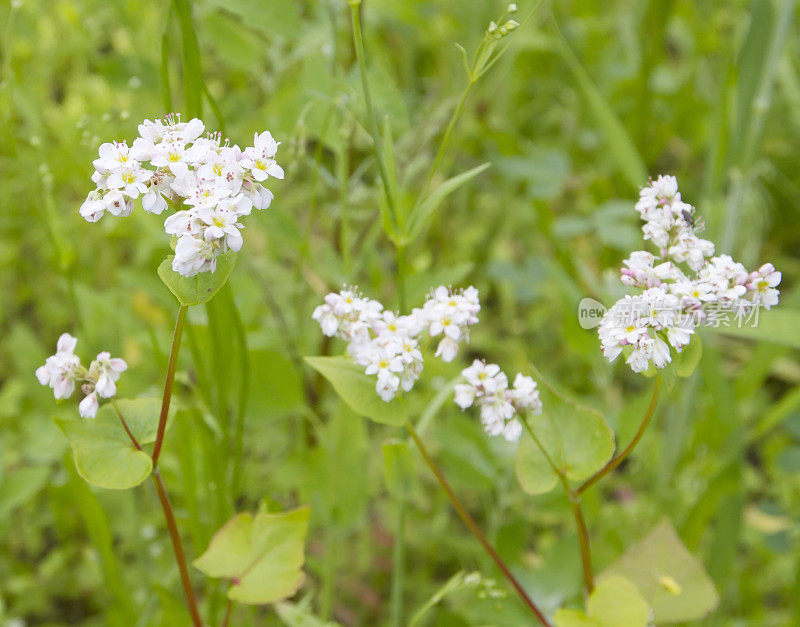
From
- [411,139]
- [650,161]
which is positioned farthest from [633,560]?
[650,161]

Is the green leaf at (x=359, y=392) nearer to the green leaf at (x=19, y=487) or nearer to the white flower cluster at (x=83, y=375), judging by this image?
the white flower cluster at (x=83, y=375)

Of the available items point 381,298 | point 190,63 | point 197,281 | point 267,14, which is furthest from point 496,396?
point 381,298

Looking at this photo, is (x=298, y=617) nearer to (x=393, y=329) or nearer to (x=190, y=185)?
(x=393, y=329)

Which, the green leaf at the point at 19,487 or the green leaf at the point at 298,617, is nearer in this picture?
the green leaf at the point at 298,617

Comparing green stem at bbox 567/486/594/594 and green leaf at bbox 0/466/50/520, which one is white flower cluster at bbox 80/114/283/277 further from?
green leaf at bbox 0/466/50/520

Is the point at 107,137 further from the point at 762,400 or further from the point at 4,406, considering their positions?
the point at 762,400

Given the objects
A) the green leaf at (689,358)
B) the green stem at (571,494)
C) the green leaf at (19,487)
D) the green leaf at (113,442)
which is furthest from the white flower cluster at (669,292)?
the green leaf at (19,487)
